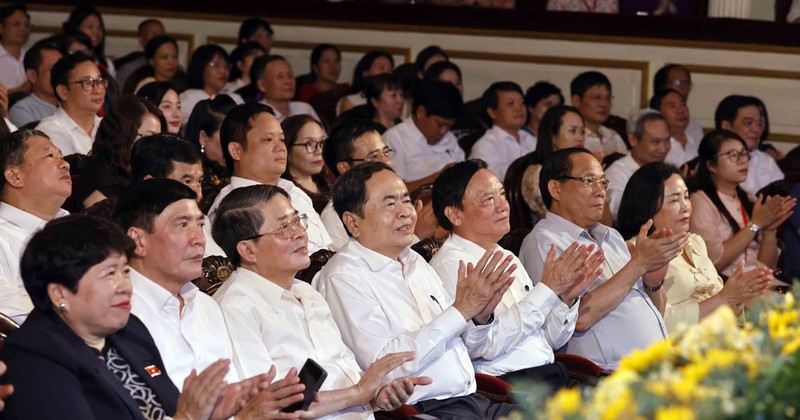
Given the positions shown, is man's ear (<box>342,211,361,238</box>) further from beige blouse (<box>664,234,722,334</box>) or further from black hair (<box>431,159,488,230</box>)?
beige blouse (<box>664,234,722,334</box>)

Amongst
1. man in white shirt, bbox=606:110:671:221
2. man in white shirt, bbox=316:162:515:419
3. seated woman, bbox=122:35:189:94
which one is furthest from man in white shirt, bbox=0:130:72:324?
seated woman, bbox=122:35:189:94

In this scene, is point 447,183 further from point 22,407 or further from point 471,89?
point 471,89

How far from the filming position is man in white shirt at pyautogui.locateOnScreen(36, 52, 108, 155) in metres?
5.31

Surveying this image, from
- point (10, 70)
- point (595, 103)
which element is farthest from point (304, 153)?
point (10, 70)

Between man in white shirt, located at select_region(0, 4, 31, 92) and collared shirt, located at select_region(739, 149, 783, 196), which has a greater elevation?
man in white shirt, located at select_region(0, 4, 31, 92)

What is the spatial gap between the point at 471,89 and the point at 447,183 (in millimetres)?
4217

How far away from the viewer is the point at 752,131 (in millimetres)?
6922

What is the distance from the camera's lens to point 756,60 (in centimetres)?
782

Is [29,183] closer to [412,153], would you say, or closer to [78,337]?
[78,337]

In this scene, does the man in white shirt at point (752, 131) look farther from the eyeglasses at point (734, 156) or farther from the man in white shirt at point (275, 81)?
the man in white shirt at point (275, 81)

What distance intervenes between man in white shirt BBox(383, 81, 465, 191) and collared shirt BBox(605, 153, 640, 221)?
89cm

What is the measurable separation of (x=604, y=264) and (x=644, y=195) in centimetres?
32

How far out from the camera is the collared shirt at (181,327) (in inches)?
115

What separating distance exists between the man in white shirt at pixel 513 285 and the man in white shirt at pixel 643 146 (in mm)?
2215
